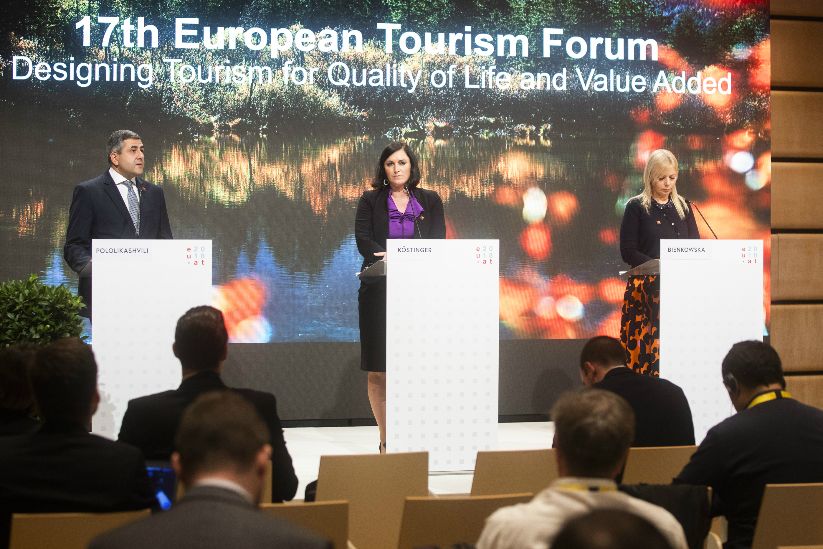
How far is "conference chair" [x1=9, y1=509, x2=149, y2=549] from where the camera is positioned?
2.23m

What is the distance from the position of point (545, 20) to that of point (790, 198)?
2467 mm

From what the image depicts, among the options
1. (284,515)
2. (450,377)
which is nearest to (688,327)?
(450,377)

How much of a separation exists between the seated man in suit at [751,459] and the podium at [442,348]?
234 cm

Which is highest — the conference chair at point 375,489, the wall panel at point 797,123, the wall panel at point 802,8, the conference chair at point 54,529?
the wall panel at point 802,8

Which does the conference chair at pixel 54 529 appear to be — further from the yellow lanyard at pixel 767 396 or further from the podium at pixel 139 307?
the podium at pixel 139 307

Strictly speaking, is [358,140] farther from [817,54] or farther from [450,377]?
[817,54]

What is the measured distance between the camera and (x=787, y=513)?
276cm

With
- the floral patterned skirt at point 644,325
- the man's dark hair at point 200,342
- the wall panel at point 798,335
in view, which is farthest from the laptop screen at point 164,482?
the wall panel at point 798,335

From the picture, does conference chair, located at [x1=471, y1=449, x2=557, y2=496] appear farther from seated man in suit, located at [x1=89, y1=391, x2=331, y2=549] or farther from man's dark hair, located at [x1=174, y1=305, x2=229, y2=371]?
seated man in suit, located at [x1=89, y1=391, x2=331, y2=549]

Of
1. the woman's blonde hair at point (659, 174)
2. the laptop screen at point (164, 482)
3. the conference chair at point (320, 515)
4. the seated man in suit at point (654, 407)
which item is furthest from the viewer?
the woman's blonde hair at point (659, 174)

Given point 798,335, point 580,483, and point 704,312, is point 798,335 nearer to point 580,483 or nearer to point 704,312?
point 704,312

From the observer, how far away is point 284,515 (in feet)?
8.10

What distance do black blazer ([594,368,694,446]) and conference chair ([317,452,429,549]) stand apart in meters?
0.88

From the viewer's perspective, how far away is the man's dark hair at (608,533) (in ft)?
3.92
